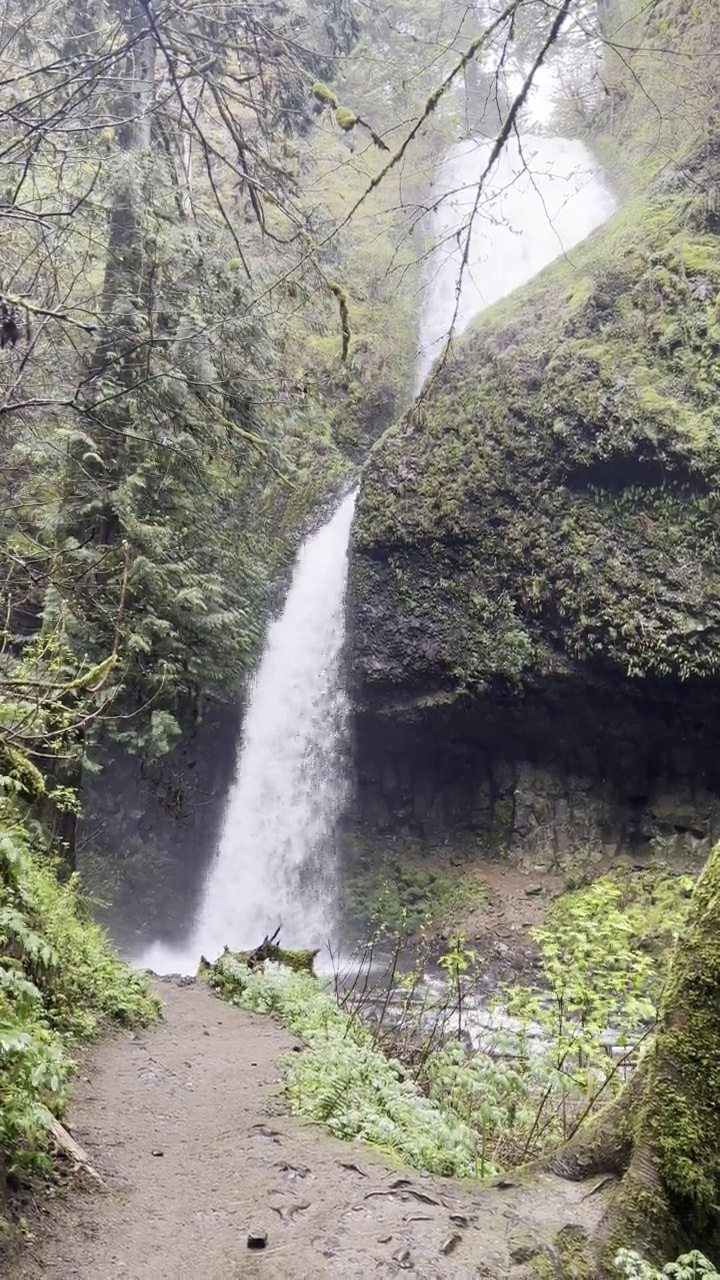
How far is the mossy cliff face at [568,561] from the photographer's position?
10.9m

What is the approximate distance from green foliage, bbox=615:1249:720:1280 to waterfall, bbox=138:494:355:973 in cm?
1014

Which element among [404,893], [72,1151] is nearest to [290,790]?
[404,893]

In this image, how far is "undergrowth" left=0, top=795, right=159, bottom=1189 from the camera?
2.51m

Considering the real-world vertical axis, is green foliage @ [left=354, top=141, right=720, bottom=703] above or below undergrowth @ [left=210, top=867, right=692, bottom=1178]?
above

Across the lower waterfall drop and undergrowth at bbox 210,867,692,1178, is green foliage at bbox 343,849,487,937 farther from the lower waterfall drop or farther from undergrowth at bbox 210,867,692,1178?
undergrowth at bbox 210,867,692,1178

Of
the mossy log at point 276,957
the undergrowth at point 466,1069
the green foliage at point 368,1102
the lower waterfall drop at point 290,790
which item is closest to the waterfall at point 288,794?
the lower waterfall drop at point 290,790

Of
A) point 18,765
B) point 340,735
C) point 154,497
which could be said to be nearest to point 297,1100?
point 18,765

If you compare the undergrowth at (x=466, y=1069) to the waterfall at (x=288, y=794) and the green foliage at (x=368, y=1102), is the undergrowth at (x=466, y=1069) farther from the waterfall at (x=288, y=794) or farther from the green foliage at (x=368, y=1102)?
the waterfall at (x=288, y=794)

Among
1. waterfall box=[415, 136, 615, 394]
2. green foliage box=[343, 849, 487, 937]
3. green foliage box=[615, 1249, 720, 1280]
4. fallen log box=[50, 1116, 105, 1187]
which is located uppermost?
waterfall box=[415, 136, 615, 394]

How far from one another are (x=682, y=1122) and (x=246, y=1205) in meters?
1.83

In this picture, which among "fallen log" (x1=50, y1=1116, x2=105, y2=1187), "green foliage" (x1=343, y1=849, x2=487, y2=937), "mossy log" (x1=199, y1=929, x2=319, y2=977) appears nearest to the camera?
"fallen log" (x1=50, y1=1116, x2=105, y2=1187)

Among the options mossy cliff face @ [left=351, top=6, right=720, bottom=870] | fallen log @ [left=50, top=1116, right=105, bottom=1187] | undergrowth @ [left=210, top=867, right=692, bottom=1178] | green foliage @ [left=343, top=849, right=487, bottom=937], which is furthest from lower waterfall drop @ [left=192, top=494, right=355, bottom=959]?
fallen log @ [left=50, top=1116, right=105, bottom=1187]

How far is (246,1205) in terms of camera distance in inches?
113

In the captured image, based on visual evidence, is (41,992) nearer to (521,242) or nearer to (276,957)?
(276,957)
